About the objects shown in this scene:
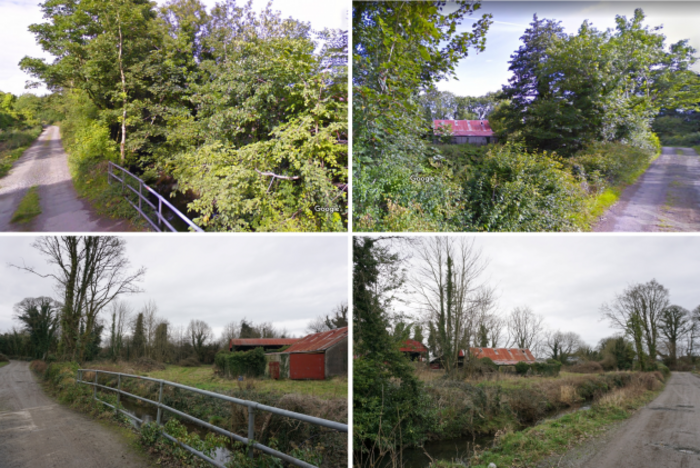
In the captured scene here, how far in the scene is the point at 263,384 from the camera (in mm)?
2281

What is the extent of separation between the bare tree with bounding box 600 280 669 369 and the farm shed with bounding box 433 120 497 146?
130 centimetres

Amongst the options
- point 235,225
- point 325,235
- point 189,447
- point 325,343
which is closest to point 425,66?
point 325,235

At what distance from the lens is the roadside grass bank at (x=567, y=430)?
7.18 feet

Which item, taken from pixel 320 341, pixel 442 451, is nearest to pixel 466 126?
pixel 320 341

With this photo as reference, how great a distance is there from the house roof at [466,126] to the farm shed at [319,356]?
54.0 inches

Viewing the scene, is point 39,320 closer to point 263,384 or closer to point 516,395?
point 263,384

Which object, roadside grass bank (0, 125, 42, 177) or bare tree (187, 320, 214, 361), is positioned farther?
bare tree (187, 320, 214, 361)

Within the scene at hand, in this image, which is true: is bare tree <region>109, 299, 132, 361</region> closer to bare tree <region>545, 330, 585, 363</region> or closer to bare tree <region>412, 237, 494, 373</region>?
bare tree <region>412, 237, 494, 373</region>

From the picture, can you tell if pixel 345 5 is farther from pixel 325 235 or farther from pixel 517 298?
pixel 517 298

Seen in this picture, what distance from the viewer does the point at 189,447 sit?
2.26 metres

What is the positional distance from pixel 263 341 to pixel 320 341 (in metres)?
0.35

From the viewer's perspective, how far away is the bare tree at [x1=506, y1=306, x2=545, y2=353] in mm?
2379

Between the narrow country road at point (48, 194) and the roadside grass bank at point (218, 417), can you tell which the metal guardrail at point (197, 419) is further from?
the narrow country road at point (48, 194)

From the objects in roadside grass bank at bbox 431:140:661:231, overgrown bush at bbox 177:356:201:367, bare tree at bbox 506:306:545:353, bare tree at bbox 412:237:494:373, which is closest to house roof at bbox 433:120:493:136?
roadside grass bank at bbox 431:140:661:231
